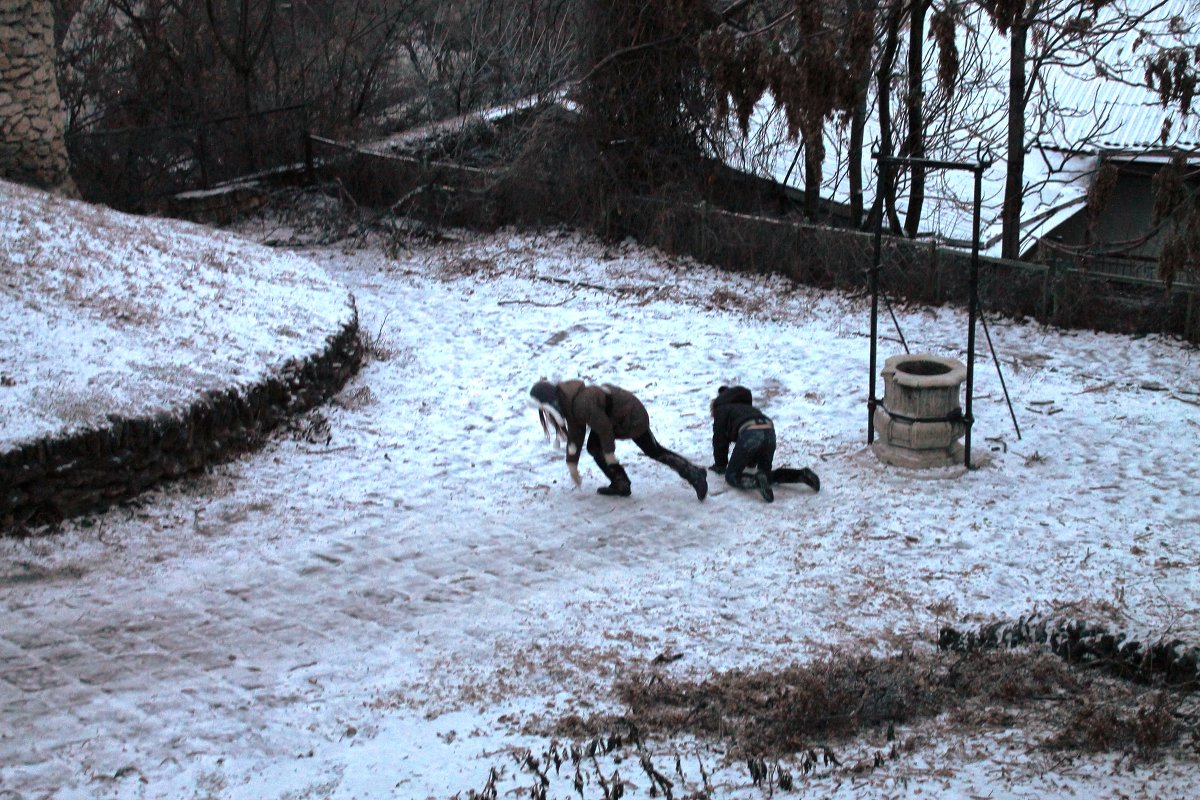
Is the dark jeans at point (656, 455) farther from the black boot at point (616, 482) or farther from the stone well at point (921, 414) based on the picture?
the stone well at point (921, 414)

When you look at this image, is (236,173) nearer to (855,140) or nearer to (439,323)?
(439,323)

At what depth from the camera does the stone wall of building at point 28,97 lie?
1452 centimetres

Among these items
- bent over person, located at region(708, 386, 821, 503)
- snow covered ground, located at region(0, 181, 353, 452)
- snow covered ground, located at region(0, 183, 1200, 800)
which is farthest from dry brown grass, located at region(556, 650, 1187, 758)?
snow covered ground, located at region(0, 181, 353, 452)

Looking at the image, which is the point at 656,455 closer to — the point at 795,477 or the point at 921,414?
the point at 795,477

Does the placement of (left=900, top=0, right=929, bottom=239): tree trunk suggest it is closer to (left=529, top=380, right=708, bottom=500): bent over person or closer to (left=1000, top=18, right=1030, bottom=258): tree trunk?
(left=1000, top=18, right=1030, bottom=258): tree trunk

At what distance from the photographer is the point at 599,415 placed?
353 inches

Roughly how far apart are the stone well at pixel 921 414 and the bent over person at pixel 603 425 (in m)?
1.70

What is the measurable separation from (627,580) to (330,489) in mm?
2778

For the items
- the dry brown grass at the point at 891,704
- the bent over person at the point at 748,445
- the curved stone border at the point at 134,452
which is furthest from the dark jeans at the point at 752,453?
the curved stone border at the point at 134,452

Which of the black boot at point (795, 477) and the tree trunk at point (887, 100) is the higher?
the tree trunk at point (887, 100)

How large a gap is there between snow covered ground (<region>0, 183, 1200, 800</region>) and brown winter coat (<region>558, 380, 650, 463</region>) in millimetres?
565

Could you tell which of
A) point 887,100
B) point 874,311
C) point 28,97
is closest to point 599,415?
point 874,311

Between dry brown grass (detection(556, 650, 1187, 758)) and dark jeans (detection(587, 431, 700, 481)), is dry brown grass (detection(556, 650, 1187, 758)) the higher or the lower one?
the lower one

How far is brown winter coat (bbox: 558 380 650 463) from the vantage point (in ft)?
29.2
